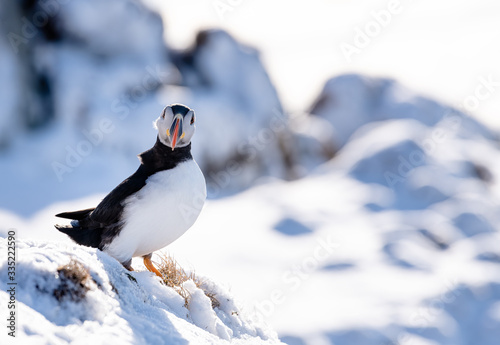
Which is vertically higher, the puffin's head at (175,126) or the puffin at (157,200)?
the puffin's head at (175,126)

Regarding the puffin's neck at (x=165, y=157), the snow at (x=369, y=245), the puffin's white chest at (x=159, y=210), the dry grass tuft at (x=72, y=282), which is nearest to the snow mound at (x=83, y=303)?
the dry grass tuft at (x=72, y=282)

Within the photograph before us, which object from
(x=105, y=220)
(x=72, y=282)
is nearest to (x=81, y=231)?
(x=105, y=220)

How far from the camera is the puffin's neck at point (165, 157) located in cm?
514

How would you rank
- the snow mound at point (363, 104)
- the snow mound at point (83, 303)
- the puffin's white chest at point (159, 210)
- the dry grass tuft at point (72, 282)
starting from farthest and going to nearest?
1. the snow mound at point (363, 104)
2. the puffin's white chest at point (159, 210)
3. the dry grass tuft at point (72, 282)
4. the snow mound at point (83, 303)

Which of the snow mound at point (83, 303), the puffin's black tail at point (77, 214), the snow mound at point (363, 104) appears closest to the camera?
the snow mound at point (83, 303)

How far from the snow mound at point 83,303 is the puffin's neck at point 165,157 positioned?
4.23ft

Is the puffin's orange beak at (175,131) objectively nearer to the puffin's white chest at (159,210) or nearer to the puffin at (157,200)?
the puffin at (157,200)

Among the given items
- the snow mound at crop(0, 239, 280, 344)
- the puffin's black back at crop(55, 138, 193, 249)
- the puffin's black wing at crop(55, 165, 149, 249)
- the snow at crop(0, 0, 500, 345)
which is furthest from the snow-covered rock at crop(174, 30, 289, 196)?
the snow mound at crop(0, 239, 280, 344)

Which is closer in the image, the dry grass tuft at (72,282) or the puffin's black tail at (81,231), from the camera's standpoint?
the dry grass tuft at (72,282)

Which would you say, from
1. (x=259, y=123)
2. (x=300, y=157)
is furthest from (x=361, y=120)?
(x=259, y=123)

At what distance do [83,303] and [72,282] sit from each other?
16 cm

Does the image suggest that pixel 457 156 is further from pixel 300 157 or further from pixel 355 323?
pixel 355 323

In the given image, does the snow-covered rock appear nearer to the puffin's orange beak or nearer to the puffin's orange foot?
the puffin's orange foot

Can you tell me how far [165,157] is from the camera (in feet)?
16.9
